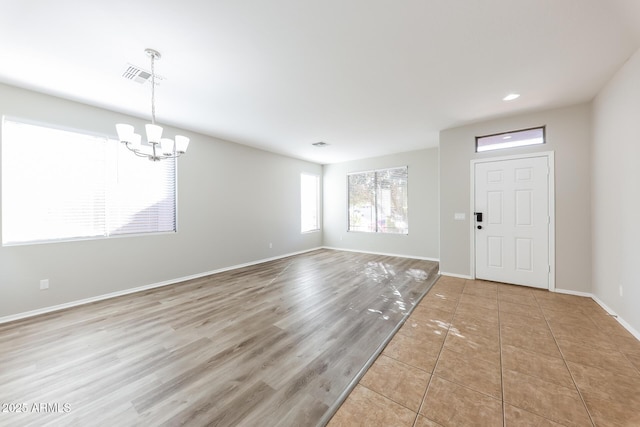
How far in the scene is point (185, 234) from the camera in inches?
174

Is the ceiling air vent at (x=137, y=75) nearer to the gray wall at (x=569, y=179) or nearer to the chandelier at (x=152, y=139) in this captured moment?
the chandelier at (x=152, y=139)

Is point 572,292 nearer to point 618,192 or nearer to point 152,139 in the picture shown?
point 618,192

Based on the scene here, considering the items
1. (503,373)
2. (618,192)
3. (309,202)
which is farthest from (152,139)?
(309,202)

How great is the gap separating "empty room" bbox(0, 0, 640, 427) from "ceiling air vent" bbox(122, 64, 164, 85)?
0.03 meters

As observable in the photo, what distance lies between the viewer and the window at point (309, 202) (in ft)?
23.8

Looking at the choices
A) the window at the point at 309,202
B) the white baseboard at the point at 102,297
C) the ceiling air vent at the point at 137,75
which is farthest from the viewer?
the window at the point at 309,202

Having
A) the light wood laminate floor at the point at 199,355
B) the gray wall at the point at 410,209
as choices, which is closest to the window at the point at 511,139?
the gray wall at the point at 410,209

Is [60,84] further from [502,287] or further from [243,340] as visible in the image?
[502,287]

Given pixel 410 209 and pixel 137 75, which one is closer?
pixel 137 75

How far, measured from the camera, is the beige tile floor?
1481mm

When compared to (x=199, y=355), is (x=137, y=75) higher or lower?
higher

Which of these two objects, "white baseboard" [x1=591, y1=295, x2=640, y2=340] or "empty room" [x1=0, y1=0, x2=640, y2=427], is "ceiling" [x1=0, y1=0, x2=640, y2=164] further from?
"white baseboard" [x1=591, y1=295, x2=640, y2=340]

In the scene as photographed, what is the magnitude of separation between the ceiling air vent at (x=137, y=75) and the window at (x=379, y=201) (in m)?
A: 5.41

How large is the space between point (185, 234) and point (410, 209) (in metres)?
5.29
